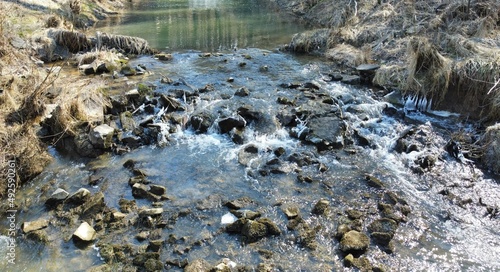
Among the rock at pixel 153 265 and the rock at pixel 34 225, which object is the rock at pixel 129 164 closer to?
the rock at pixel 34 225

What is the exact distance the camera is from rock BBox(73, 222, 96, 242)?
5.81 m

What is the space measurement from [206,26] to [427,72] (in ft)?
48.7

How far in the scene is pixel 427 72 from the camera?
417 inches

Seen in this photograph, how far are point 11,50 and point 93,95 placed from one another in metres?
2.56

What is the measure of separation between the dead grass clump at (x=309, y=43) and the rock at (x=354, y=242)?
1178cm

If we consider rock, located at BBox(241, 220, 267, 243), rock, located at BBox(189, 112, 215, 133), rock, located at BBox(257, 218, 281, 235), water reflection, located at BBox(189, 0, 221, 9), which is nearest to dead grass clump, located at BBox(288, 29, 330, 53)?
rock, located at BBox(189, 112, 215, 133)

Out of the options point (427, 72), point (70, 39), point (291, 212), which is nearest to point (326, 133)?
point (291, 212)

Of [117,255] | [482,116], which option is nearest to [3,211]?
[117,255]

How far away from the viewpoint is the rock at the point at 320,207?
258 inches

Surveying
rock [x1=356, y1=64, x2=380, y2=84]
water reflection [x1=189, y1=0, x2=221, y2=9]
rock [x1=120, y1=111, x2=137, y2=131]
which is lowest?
rock [x1=120, y1=111, x2=137, y2=131]

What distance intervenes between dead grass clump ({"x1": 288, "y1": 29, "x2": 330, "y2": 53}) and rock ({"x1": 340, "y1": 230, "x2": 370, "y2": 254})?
1178 cm

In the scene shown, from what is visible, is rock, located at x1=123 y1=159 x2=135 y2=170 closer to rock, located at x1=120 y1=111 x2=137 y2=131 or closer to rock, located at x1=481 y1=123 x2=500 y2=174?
rock, located at x1=120 y1=111 x2=137 y2=131

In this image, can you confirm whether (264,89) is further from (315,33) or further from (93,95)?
(315,33)

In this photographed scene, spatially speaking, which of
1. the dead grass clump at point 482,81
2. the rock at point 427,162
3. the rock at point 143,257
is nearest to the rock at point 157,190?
the rock at point 143,257
